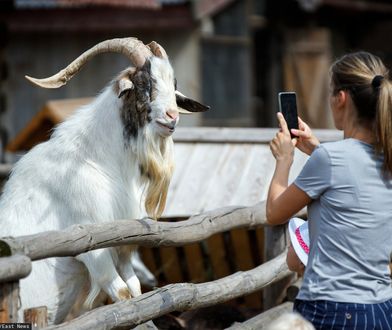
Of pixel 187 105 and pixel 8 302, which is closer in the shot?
pixel 8 302

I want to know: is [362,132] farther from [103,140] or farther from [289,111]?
[103,140]

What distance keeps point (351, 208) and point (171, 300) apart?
1254 millimetres

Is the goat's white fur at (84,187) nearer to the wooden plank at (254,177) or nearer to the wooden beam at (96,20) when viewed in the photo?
the wooden plank at (254,177)

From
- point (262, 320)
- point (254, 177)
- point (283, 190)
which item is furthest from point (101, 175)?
point (254, 177)

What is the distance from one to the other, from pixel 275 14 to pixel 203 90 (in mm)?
2867

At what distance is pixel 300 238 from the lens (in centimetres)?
410


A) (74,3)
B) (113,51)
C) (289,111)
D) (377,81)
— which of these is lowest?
(289,111)

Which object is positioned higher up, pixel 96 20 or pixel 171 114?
pixel 96 20

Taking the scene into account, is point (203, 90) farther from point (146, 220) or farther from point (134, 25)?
point (146, 220)

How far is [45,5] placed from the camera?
1109cm

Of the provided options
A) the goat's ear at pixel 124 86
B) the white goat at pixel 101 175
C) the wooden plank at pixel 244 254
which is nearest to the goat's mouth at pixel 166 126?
the white goat at pixel 101 175

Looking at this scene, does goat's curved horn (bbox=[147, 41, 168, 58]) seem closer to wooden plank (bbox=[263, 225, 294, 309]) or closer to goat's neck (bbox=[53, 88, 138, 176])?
goat's neck (bbox=[53, 88, 138, 176])

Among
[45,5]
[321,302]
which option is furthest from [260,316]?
[45,5]

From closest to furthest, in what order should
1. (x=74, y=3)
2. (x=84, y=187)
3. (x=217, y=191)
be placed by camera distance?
(x=84, y=187), (x=217, y=191), (x=74, y=3)
